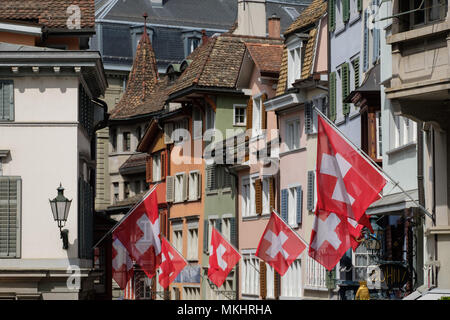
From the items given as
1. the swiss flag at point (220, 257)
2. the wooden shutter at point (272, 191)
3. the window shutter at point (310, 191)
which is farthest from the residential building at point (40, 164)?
the wooden shutter at point (272, 191)

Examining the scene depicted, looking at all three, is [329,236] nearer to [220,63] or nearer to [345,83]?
[345,83]

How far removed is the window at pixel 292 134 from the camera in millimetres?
47594

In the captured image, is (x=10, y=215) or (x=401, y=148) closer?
(x=401, y=148)

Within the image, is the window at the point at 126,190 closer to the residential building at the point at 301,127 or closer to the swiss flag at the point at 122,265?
the residential building at the point at 301,127

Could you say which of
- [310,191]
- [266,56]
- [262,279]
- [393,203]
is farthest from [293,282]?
[393,203]

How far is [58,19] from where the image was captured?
133 feet

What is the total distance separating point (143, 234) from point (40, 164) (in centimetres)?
463

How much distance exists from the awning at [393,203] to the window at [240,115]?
30759mm

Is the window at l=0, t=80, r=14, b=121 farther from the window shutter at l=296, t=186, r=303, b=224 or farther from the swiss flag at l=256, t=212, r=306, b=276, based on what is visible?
the window shutter at l=296, t=186, r=303, b=224

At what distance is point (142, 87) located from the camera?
269ft

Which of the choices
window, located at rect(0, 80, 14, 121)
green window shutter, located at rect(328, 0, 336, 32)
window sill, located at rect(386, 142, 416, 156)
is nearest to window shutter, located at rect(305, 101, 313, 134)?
green window shutter, located at rect(328, 0, 336, 32)

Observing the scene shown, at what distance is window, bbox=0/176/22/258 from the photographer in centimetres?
3694
